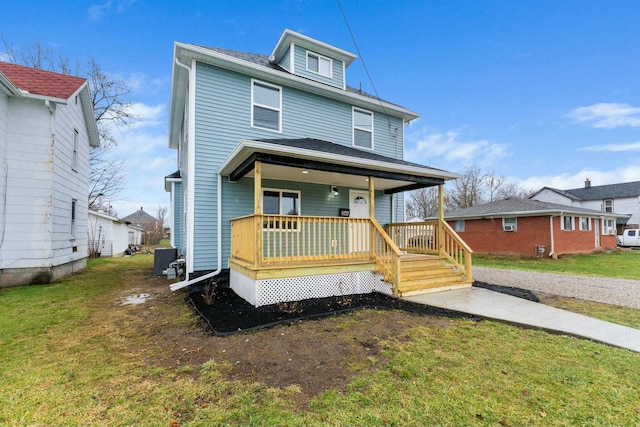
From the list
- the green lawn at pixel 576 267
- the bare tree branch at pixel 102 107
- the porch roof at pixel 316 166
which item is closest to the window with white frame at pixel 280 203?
the porch roof at pixel 316 166

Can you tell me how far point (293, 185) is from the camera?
8.66 metres

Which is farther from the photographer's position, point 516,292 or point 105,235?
point 105,235

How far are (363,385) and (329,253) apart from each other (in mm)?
3885

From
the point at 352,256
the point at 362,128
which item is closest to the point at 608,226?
the point at 362,128

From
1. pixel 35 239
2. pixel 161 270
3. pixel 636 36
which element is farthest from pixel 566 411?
pixel 636 36

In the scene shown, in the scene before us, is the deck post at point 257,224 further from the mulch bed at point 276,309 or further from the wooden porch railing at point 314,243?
the mulch bed at point 276,309

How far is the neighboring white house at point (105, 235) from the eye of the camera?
56.9 feet

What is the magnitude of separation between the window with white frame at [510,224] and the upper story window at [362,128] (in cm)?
1267

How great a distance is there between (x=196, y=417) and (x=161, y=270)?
891cm

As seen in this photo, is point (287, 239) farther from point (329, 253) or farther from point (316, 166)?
point (316, 166)

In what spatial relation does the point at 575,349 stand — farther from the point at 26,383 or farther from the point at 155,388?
the point at 26,383

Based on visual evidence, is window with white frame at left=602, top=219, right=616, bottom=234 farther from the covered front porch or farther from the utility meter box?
the utility meter box

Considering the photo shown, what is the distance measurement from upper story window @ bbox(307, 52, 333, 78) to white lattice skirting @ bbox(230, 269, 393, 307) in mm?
7682

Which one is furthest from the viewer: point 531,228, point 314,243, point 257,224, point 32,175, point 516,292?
point 531,228
